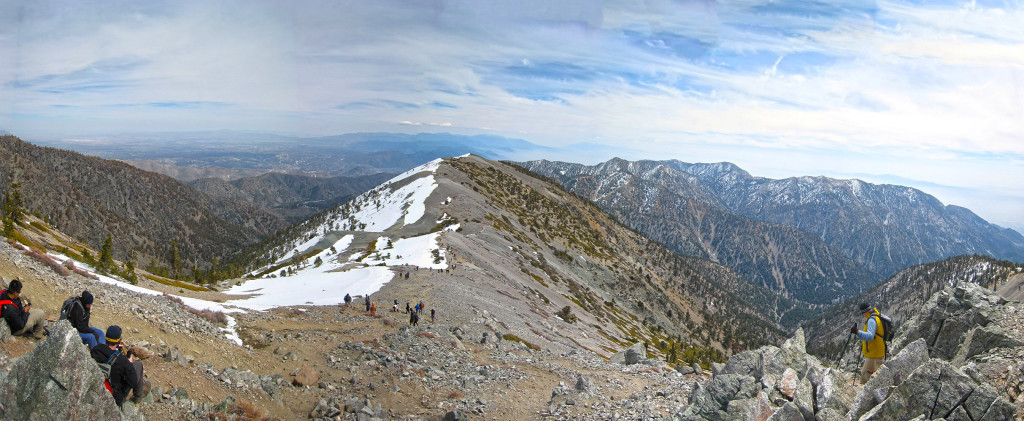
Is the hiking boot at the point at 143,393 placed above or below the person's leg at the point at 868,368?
below

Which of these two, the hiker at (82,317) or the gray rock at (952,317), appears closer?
the hiker at (82,317)

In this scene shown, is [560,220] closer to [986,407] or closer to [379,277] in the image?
[379,277]

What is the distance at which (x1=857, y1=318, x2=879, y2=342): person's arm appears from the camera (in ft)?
45.9

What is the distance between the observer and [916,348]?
12.9 meters

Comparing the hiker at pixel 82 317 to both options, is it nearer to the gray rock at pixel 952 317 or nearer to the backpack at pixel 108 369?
the backpack at pixel 108 369

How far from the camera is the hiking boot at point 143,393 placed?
37.2 feet

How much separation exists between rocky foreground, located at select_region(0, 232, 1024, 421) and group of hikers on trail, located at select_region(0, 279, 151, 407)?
0.47 metres

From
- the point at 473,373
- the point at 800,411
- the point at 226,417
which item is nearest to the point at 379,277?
Answer: the point at 473,373

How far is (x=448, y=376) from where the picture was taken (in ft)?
72.8

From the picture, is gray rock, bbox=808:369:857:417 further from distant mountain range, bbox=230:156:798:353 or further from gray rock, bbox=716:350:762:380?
distant mountain range, bbox=230:156:798:353

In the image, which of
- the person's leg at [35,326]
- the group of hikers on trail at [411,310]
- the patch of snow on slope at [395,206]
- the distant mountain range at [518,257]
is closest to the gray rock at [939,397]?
the person's leg at [35,326]

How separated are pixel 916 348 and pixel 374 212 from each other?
378 ft

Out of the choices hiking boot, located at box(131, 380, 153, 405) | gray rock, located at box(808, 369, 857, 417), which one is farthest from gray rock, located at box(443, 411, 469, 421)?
gray rock, located at box(808, 369, 857, 417)

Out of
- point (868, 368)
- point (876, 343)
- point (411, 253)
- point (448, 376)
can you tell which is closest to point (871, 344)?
point (876, 343)
